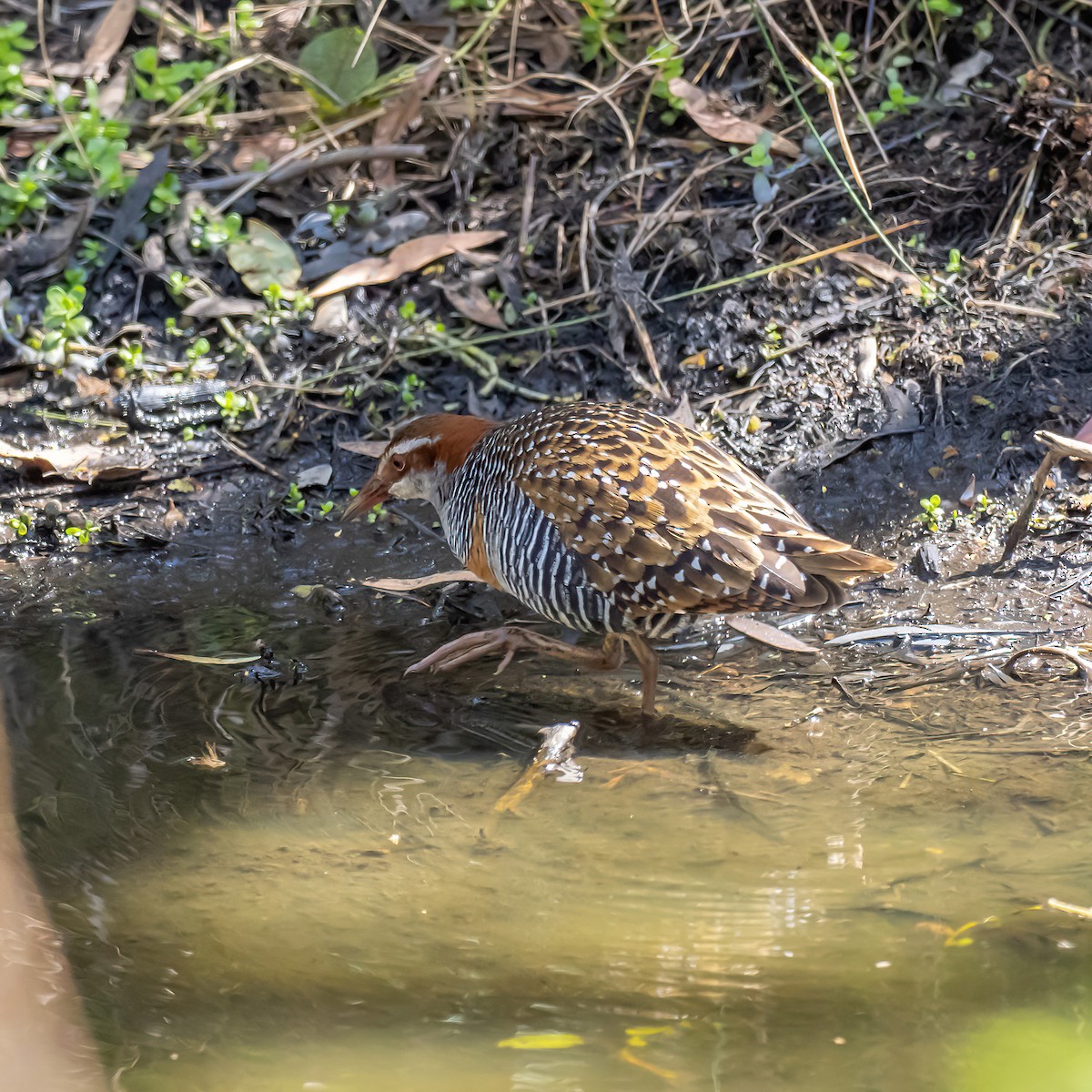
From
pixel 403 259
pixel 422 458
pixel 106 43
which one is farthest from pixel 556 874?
pixel 106 43

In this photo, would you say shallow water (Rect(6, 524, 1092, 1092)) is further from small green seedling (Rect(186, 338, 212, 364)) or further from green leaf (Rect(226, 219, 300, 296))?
green leaf (Rect(226, 219, 300, 296))

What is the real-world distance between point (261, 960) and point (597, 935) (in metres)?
0.71

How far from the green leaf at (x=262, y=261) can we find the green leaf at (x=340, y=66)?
2.56 feet

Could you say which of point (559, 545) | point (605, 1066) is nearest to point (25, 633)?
point (559, 545)

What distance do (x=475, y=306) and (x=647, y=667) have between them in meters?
2.14

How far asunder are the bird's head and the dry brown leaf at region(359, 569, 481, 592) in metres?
0.27

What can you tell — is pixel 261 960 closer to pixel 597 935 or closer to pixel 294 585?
pixel 597 935

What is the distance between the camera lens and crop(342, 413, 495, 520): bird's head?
4316mm

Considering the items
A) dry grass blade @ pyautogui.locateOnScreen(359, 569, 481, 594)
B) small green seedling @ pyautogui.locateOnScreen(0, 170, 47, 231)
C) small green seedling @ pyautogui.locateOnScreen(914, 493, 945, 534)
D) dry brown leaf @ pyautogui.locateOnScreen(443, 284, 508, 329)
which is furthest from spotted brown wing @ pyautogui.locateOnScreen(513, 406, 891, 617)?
small green seedling @ pyautogui.locateOnScreen(0, 170, 47, 231)

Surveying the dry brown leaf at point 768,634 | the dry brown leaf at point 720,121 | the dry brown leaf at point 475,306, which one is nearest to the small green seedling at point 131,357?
the dry brown leaf at point 475,306

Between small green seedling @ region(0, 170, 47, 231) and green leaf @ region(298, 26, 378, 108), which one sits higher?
green leaf @ region(298, 26, 378, 108)

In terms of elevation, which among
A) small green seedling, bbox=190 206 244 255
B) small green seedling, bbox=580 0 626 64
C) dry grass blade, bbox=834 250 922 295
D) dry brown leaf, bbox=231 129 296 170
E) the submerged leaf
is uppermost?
small green seedling, bbox=580 0 626 64

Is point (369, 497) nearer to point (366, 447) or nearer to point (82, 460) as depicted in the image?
point (366, 447)

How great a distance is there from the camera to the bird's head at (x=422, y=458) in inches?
170
